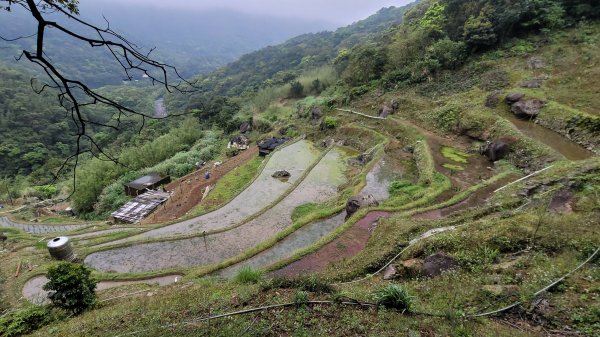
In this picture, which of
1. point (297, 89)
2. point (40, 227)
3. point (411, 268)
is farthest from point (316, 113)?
point (411, 268)

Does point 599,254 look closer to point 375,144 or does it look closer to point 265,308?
point 265,308

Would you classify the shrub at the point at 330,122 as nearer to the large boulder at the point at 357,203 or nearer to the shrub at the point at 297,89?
the large boulder at the point at 357,203

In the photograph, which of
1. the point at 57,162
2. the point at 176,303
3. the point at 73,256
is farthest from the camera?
the point at 57,162

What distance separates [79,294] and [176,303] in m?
3.46

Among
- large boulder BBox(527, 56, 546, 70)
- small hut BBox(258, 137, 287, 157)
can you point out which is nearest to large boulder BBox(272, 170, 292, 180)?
small hut BBox(258, 137, 287, 157)

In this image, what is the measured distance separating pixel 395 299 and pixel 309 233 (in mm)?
8788

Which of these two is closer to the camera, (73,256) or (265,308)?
(265,308)

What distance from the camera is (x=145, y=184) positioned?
3056 cm

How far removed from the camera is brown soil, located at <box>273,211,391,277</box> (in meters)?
12.1

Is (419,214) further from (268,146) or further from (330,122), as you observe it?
(268,146)

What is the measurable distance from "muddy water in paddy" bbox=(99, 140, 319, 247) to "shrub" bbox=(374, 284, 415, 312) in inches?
480

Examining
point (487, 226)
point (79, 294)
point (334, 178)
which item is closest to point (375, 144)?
point (334, 178)

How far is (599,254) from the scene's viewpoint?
7191mm

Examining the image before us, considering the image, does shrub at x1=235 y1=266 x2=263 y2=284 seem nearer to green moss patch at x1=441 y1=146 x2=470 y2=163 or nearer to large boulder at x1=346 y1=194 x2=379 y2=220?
large boulder at x1=346 y1=194 x2=379 y2=220
